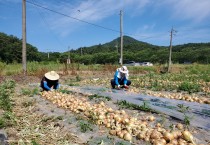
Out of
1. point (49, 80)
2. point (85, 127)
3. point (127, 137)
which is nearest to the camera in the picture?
point (127, 137)

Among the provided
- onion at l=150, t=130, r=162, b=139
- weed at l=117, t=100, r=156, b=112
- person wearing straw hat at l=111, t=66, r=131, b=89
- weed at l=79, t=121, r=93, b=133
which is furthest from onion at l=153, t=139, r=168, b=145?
person wearing straw hat at l=111, t=66, r=131, b=89

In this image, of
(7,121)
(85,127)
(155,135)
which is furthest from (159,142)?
(7,121)

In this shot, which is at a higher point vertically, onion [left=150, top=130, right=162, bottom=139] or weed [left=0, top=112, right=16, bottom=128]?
onion [left=150, top=130, right=162, bottom=139]

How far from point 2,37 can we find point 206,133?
171ft

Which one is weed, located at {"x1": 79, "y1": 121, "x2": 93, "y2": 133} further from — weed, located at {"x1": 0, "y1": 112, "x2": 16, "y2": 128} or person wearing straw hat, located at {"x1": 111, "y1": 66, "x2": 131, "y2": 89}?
person wearing straw hat, located at {"x1": 111, "y1": 66, "x2": 131, "y2": 89}

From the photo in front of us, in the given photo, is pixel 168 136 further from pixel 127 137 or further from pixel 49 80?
pixel 49 80

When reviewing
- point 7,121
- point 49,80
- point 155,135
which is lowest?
point 7,121

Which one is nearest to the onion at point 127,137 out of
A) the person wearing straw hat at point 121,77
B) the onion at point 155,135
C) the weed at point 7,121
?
the onion at point 155,135

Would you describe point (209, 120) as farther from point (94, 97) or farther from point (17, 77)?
point (17, 77)

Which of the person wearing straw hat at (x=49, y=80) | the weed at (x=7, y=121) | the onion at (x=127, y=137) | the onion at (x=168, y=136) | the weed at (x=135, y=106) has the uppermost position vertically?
the person wearing straw hat at (x=49, y=80)

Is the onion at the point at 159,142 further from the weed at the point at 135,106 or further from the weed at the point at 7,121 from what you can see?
the weed at the point at 7,121

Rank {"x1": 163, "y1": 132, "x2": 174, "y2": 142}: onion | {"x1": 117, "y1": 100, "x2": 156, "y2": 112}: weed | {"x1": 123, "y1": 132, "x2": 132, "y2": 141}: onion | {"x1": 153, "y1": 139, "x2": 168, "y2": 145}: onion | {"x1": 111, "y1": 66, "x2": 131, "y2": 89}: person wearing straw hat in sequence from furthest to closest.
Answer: {"x1": 111, "y1": 66, "x2": 131, "y2": 89}: person wearing straw hat, {"x1": 117, "y1": 100, "x2": 156, "y2": 112}: weed, {"x1": 123, "y1": 132, "x2": 132, "y2": 141}: onion, {"x1": 163, "y1": 132, "x2": 174, "y2": 142}: onion, {"x1": 153, "y1": 139, "x2": 168, "y2": 145}: onion

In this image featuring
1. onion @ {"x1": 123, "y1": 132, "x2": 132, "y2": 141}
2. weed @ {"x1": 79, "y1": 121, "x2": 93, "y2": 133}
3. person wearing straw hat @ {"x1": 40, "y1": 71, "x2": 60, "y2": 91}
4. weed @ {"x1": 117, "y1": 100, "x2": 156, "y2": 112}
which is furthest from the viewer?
person wearing straw hat @ {"x1": 40, "y1": 71, "x2": 60, "y2": 91}

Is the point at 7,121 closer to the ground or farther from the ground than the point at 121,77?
closer to the ground
